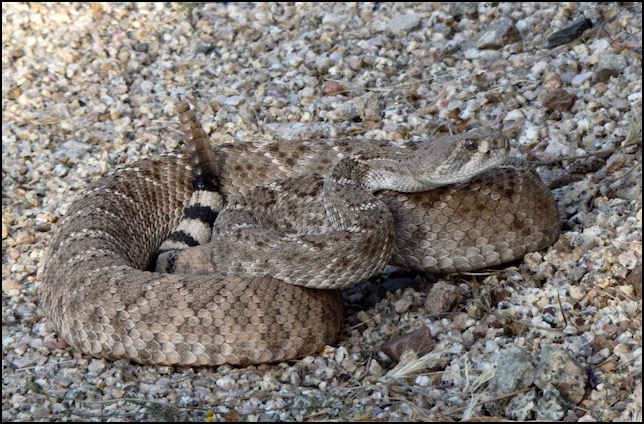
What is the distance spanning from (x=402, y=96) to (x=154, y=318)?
3044 millimetres

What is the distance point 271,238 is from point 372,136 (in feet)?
6.19

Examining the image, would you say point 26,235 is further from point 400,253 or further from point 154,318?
point 400,253

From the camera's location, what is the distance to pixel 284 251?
482 cm

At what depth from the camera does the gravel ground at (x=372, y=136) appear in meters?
4.30

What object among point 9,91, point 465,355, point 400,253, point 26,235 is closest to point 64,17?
point 9,91

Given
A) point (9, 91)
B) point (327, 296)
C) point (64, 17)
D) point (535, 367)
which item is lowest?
point (535, 367)

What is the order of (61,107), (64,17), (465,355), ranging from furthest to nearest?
1. (64,17)
2. (61,107)
3. (465,355)

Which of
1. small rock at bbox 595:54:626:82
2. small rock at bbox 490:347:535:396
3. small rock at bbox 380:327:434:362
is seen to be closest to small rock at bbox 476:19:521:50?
small rock at bbox 595:54:626:82

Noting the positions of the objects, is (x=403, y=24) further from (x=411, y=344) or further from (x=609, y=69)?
(x=411, y=344)

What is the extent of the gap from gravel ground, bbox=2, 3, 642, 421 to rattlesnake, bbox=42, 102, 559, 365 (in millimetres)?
162

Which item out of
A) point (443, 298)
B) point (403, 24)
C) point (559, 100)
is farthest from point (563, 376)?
point (403, 24)

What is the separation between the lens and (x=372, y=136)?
21.6 ft

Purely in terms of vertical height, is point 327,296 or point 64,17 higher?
point 64,17

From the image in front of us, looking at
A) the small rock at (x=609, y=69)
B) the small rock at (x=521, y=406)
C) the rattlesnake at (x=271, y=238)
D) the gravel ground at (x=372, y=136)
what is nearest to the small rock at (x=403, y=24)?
the gravel ground at (x=372, y=136)
